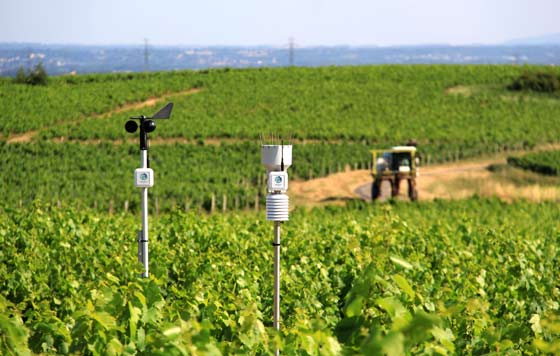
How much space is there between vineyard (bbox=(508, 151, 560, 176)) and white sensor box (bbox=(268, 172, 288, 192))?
119ft

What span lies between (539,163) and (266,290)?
3456 cm

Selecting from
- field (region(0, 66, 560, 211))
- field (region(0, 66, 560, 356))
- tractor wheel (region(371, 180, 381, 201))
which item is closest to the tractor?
tractor wheel (region(371, 180, 381, 201))

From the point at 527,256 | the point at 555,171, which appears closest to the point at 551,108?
the point at 555,171

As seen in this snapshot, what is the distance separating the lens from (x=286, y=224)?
2077 cm

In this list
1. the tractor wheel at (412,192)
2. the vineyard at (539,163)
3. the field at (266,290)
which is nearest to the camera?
the field at (266,290)

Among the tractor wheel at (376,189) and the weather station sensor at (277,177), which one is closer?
the weather station sensor at (277,177)

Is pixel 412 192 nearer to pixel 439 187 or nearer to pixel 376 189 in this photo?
pixel 376 189

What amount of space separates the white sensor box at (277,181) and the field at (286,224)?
387 mm

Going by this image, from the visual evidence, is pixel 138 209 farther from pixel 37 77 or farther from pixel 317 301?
pixel 37 77

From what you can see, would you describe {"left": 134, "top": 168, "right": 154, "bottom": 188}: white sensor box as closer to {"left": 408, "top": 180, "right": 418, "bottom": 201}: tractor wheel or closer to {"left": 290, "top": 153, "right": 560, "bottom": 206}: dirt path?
{"left": 290, "top": 153, "right": 560, "bottom": 206}: dirt path

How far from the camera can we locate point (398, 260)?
17.4 ft

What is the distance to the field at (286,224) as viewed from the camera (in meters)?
6.64

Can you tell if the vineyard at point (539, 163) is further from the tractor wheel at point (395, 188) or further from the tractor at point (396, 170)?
the tractor wheel at point (395, 188)

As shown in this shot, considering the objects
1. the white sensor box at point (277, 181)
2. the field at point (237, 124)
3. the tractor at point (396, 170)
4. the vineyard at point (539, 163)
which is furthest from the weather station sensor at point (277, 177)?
the vineyard at point (539, 163)
